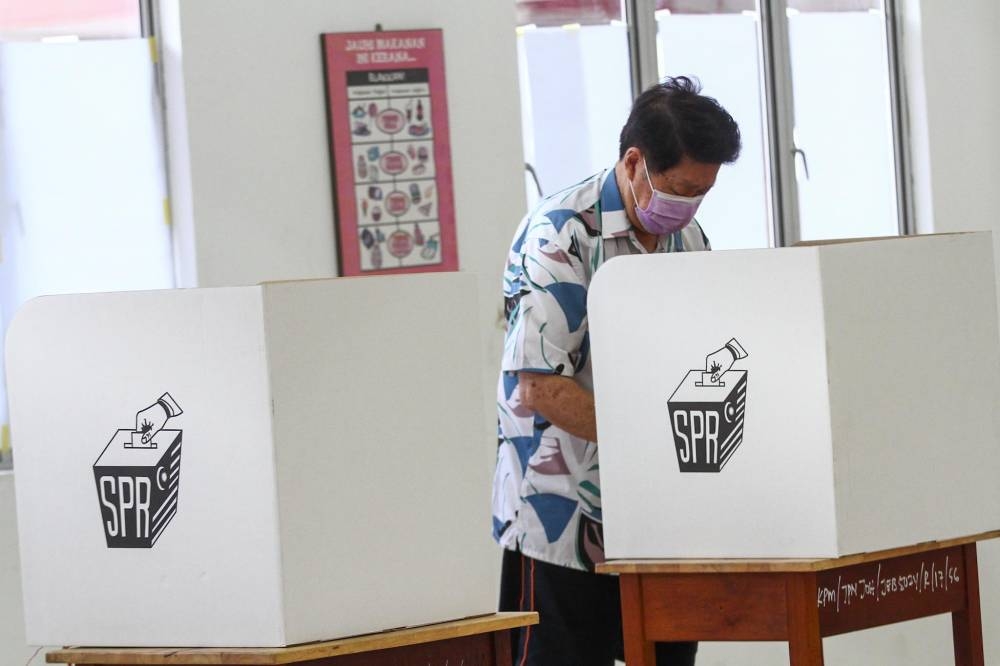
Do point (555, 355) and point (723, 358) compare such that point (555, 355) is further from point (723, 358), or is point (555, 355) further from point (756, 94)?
point (756, 94)

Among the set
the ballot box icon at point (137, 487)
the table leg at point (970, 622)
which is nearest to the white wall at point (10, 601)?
the ballot box icon at point (137, 487)

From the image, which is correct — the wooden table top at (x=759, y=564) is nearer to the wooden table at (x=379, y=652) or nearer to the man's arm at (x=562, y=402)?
the man's arm at (x=562, y=402)


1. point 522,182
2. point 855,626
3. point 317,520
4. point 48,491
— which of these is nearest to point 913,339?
point 855,626

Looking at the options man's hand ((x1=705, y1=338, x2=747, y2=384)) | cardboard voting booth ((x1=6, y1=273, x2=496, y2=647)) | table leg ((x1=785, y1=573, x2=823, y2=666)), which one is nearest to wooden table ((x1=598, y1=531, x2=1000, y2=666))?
table leg ((x1=785, y1=573, x2=823, y2=666))

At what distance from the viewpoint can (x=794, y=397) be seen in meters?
1.74

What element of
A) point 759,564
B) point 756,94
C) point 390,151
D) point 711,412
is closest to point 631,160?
point 711,412

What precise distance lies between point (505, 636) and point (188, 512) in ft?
1.23

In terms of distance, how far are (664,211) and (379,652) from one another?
2.84 ft

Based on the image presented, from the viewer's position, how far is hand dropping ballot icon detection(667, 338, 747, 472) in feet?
5.83

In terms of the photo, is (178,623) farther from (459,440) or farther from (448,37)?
(448,37)

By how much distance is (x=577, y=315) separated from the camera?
201 cm

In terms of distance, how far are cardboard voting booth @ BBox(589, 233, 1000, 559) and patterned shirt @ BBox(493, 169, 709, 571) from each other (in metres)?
0.15

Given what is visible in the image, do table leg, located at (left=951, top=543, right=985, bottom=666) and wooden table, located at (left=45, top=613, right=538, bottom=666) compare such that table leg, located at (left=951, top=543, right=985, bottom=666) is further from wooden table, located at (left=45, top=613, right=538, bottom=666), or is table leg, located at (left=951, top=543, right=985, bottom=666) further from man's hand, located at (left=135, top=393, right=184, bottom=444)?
man's hand, located at (left=135, top=393, right=184, bottom=444)

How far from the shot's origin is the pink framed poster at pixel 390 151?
2984 mm
